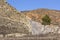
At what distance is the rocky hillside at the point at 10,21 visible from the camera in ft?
20.3

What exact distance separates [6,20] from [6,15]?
50 centimetres

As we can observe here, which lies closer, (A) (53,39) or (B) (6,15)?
(A) (53,39)

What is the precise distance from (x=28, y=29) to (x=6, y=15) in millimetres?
843

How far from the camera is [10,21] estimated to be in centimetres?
638

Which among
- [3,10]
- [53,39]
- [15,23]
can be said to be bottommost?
[53,39]

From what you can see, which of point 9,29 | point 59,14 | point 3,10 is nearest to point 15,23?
point 9,29

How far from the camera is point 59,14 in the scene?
7262 centimetres

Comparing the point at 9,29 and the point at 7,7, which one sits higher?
the point at 7,7

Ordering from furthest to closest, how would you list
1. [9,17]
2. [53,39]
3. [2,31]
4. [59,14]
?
[59,14], [9,17], [2,31], [53,39]

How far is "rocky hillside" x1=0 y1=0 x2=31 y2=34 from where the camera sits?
6192 mm

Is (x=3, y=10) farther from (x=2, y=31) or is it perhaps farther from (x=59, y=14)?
(x=59, y=14)

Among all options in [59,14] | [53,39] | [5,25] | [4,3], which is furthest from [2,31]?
[59,14]

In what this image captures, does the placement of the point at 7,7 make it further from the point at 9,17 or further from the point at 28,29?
the point at 28,29

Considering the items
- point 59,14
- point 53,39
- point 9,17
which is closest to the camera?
point 53,39
